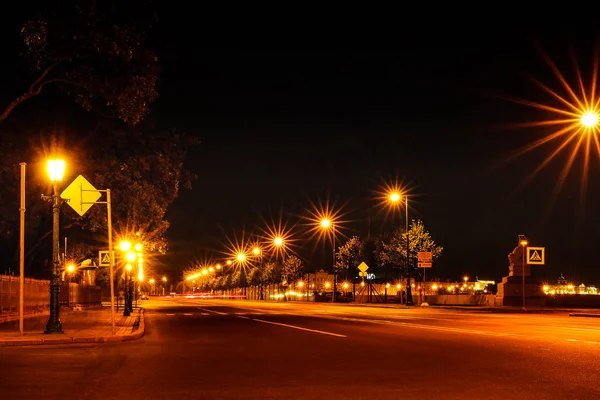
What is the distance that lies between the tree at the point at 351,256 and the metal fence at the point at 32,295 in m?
36.6

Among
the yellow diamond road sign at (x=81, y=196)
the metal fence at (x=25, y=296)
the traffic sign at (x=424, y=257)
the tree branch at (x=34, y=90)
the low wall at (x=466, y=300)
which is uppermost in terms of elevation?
the tree branch at (x=34, y=90)

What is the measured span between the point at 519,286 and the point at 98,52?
33324 mm

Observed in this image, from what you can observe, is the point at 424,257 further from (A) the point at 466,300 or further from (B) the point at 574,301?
(B) the point at 574,301

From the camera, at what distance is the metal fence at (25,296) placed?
30.2 m

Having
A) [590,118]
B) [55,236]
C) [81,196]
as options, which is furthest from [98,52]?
[590,118]

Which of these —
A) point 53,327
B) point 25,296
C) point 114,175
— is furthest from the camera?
point 114,175

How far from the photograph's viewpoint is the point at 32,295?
36094mm

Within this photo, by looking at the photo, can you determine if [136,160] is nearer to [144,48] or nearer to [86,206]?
[144,48]

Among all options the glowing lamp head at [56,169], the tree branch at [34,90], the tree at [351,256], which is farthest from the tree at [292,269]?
the glowing lamp head at [56,169]

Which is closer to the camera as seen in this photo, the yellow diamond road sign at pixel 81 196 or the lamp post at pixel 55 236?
the yellow diamond road sign at pixel 81 196

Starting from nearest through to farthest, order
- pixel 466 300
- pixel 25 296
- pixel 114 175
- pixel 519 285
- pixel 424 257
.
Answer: pixel 25 296
pixel 114 175
pixel 519 285
pixel 424 257
pixel 466 300

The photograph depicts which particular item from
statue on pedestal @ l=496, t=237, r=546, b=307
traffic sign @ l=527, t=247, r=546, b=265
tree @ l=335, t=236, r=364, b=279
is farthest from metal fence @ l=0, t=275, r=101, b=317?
tree @ l=335, t=236, r=364, b=279

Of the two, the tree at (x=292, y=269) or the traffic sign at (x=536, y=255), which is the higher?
the traffic sign at (x=536, y=255)

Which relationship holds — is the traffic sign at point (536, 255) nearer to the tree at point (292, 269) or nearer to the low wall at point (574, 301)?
the low wall at point (574, 301)
